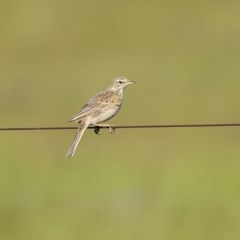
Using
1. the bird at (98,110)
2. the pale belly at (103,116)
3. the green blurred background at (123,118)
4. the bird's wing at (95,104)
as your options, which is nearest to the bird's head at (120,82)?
the bird at (98,110)

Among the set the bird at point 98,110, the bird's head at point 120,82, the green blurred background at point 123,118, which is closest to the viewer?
the bird at point 98,110

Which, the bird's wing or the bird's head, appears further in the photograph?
the bird's head

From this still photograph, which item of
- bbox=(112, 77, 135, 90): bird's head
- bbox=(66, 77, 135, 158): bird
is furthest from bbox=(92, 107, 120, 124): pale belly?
bbox=(112, 77, 135, 90): bird's head

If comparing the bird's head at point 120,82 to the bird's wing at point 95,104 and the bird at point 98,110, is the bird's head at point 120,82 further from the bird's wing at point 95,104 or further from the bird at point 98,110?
the bird's wing at point 95,104

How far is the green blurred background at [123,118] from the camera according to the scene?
23.6 meters

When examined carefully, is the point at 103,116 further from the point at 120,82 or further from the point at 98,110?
the point at 120,82

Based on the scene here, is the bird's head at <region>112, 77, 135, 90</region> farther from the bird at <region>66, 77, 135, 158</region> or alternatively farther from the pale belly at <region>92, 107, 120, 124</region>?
the pale belly at <region>92, 107, 120, 124</region>

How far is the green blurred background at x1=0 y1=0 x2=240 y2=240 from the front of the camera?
23609 millimetres

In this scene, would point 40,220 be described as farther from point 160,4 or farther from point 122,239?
point 160,4

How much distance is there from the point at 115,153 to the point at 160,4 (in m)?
23.3

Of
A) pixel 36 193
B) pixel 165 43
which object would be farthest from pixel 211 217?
pixel 165 43

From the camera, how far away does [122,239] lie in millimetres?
21984

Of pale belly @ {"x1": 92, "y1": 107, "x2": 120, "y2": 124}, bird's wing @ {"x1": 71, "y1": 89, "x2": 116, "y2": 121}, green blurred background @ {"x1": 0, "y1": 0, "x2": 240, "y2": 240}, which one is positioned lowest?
green blurred background @ {"x1": 0, "y1": 0, "x2": 240, "y2": 240}

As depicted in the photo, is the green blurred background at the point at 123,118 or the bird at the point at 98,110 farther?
the green blurred background at the point at 123,118
